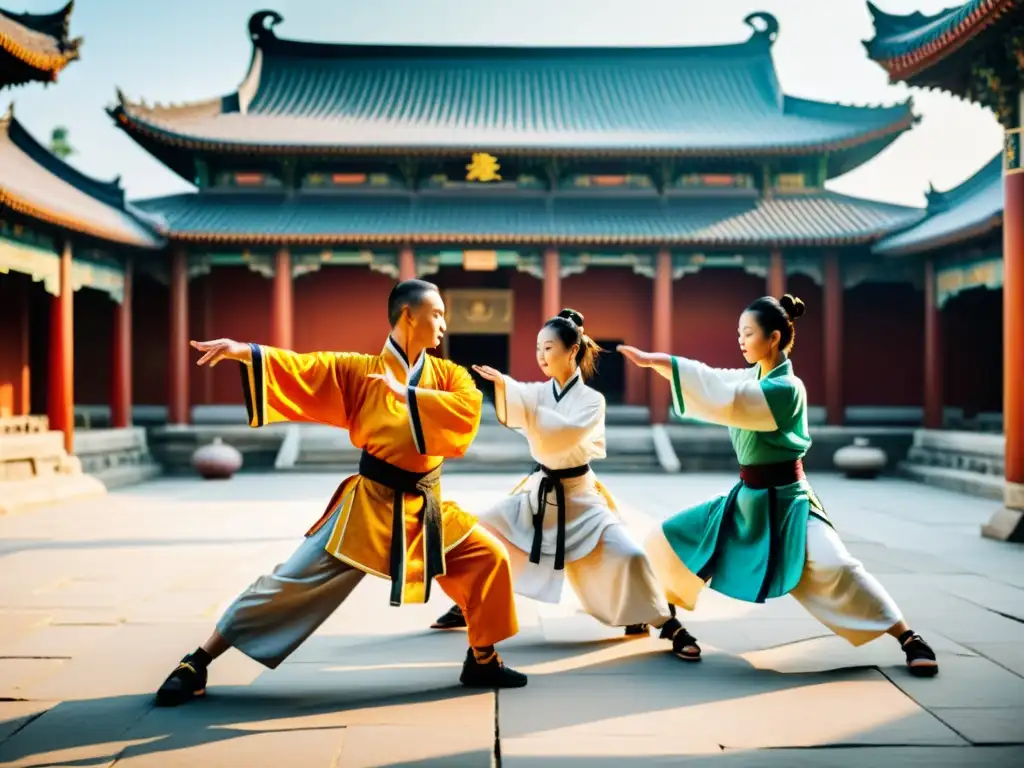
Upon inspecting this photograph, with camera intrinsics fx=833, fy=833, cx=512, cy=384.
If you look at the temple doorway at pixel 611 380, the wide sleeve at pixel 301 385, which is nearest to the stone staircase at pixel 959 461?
the temple doorway at pixel 611 380

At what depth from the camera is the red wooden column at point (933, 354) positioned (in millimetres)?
12586

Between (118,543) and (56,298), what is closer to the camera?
(118,543)

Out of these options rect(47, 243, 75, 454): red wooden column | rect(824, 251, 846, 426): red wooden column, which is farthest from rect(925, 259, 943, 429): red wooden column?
rect(47, 243, 75, 454): red wooden column

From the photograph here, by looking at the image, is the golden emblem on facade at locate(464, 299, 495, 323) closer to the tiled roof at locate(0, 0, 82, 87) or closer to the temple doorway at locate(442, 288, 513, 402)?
the temple doorway at locate(442, 288, 513, 402)

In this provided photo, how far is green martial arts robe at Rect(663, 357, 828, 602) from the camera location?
3.37 meters

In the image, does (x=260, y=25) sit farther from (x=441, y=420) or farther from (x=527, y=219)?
(x=441, y=420)

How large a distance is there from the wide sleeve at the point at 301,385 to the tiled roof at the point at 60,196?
769cm

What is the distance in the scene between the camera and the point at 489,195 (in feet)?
49.6

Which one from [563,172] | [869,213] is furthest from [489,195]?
[869,213]

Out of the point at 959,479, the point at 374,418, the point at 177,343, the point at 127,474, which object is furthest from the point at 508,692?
the point at 177,343

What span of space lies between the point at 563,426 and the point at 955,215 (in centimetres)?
1105

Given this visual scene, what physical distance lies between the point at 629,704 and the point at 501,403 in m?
1.37

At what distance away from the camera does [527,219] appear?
47.1 ft

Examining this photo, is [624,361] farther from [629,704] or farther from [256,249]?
[629,704]
